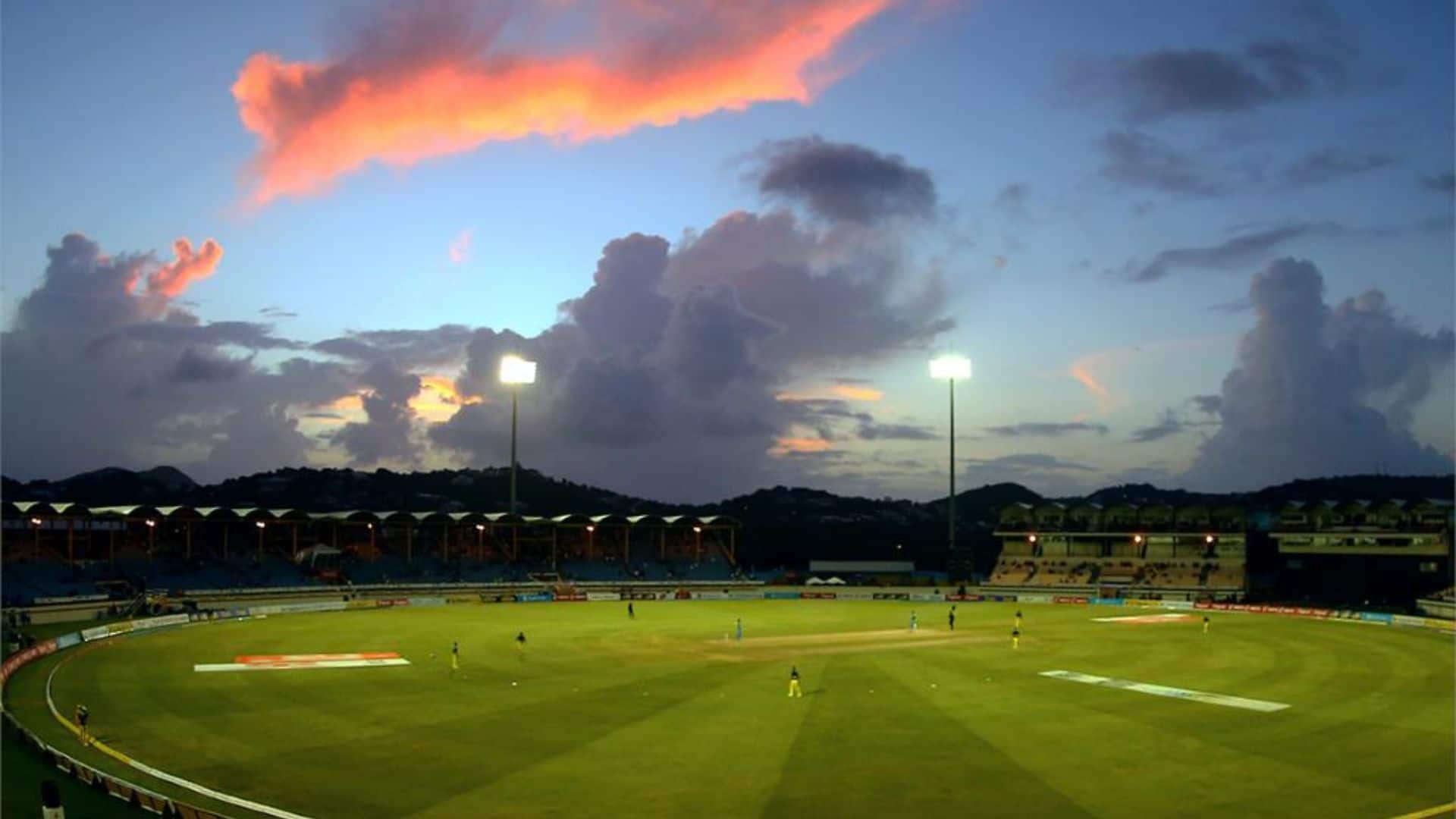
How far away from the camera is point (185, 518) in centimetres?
8619

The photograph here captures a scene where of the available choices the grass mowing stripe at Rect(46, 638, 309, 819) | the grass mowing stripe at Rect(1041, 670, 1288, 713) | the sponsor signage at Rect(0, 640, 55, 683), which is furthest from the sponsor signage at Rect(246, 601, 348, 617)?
the grass mowing stripe at Rect(1041, 670, 1288, 713)

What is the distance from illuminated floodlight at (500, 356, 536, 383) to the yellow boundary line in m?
82.4

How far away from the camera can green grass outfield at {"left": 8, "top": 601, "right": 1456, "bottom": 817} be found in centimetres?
2548

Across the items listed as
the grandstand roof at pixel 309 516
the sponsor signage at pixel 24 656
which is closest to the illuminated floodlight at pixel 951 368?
the grandstand roof at pixel 309 516

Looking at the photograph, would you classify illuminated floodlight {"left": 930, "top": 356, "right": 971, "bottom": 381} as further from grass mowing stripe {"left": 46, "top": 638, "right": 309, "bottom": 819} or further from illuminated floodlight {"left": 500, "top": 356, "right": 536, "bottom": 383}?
grass mowing stripe {"left": 46, "top": 638, "right": 309, "bottom": 819}

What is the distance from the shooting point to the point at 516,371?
99.3 meters

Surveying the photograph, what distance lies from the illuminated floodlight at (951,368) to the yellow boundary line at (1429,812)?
2857 inches

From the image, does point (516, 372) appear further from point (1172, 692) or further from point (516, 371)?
point (1172, 692)

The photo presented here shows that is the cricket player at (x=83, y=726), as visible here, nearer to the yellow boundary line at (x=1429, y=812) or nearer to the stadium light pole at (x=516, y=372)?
the yellow boundary line at (x=1429, y=812)

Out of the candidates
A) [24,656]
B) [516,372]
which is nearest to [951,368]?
[516,372]

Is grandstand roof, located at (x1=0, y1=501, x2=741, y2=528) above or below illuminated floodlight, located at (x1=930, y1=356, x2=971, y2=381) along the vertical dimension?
below

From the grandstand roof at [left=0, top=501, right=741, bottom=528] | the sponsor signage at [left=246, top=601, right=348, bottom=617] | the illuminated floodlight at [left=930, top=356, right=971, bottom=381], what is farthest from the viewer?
the illuminated floodlight at [left=930, top=356, right=971, bottom=381]

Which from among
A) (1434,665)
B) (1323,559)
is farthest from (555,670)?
(1323,559)

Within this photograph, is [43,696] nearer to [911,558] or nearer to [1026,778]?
[1026,778]
